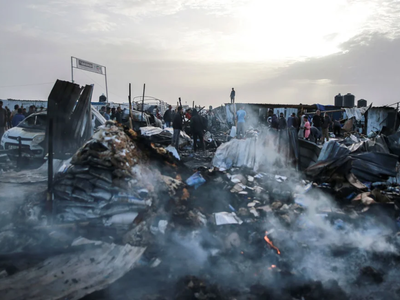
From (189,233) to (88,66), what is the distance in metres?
16.2

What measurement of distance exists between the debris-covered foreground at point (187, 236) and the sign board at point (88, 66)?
1240 cm

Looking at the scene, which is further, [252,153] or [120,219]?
[252,153]

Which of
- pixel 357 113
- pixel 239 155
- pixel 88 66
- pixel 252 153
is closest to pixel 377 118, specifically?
pixel 357 113

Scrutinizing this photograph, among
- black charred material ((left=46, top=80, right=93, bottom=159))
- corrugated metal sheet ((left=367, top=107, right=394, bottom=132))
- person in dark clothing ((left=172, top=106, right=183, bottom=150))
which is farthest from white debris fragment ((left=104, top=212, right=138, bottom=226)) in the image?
corrugated metal sheet ((left=367, top=107, right=394, bottom=132))

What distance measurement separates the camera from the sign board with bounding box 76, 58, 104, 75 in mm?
16441

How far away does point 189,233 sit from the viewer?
13.6ft

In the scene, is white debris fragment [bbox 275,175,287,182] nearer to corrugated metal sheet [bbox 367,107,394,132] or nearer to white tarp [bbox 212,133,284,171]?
white tarp [bbox 212,133,284,171]

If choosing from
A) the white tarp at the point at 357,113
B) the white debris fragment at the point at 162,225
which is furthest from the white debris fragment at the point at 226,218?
the white tarp at the point at 357,113

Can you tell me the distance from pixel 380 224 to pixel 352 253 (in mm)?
1048

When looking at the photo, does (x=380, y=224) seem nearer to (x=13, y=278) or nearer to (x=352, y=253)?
(x=352, y=253)

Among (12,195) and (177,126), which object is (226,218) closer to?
(12,195)

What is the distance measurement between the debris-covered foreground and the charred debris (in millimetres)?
17

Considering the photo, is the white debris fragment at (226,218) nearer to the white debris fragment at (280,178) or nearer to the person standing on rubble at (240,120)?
the white debris fragment at (280,178)

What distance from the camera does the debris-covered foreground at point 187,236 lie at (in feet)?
10.1
